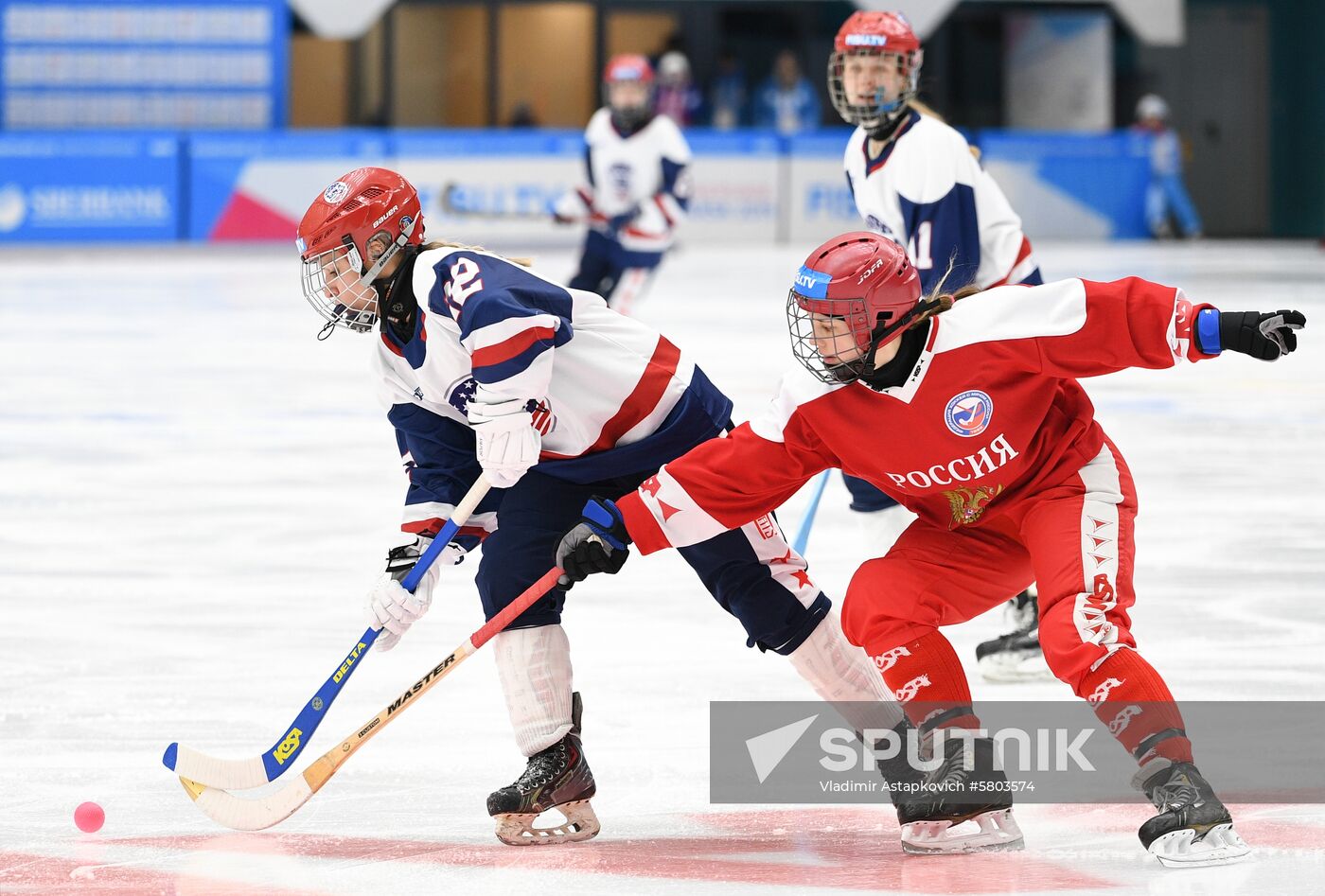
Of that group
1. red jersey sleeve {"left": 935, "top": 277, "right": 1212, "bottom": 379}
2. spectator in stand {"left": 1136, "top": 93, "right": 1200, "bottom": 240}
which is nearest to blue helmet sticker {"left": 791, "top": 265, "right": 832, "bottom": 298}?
red jersey sleeve {"left": 935, "top": 277, "right": 1212, "bottom": 379}

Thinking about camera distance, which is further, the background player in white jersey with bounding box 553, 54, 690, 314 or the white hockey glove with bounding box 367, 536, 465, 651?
the background player in white jersey with bounding box 553, 54, 690, 314

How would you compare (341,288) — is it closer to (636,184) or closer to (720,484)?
(720,484)

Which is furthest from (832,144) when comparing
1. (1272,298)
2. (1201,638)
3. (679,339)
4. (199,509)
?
(1201,638)

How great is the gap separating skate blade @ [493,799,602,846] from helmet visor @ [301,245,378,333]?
2.71 feet

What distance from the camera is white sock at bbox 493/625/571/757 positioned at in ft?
10.4

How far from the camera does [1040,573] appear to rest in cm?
293

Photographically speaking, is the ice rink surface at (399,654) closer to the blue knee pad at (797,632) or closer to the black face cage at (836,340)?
the blue knee pad at (797,632)

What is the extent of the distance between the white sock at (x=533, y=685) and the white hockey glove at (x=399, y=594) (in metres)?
0.15

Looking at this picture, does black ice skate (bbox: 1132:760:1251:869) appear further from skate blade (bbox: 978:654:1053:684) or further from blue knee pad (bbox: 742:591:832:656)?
skate blade (bbox: 978:654:1053:684)

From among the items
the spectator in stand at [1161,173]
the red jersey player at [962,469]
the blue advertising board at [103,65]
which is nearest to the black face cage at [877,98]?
the red jersey player at [962,469]

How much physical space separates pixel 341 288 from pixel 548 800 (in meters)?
0.89

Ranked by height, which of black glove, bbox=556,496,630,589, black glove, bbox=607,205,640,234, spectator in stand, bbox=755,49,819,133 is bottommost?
black glove, bbox=556,496,630,589

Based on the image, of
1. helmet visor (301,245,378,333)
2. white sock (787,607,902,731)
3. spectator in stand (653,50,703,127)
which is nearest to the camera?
helmet visor (301,245,378,333)
